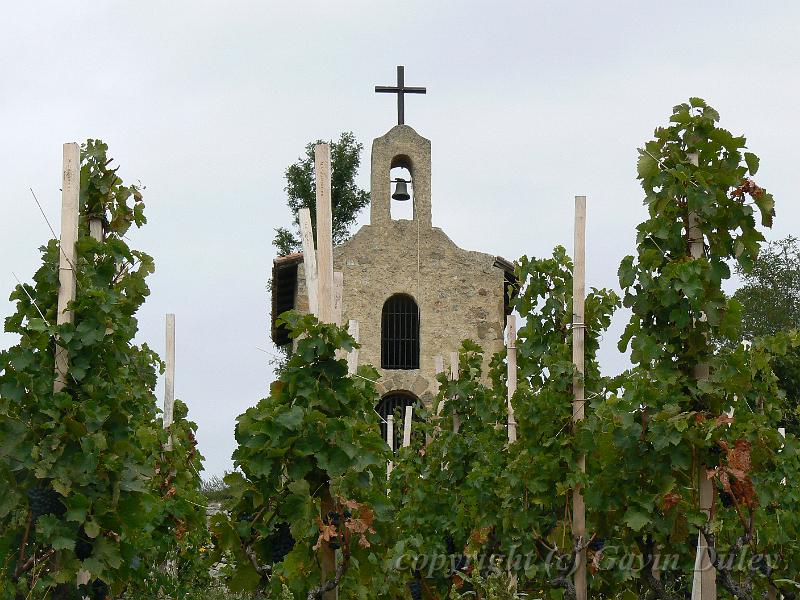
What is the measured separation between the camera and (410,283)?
21.5 m

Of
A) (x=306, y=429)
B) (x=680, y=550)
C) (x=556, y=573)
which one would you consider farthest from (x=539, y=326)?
(x=306, y=429)

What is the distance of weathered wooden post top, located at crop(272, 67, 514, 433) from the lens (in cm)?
2123

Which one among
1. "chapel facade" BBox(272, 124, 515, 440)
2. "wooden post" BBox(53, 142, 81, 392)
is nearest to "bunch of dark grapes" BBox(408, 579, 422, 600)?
"wooden post" BBox(53, 142, 81, 392)

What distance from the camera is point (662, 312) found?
23.5ft

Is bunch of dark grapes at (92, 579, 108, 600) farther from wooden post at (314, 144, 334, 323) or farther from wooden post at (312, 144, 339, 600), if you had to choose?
wooden post at (314, 144, 334, 323)

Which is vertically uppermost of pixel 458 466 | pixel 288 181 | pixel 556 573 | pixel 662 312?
pixel 288 181

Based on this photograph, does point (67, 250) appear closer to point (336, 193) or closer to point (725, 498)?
point (725, 498)

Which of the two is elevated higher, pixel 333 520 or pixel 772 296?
pixel 772 296

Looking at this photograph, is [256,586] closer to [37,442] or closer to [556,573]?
[37,442]

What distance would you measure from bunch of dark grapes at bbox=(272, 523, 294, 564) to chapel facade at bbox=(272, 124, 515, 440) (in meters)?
14.2

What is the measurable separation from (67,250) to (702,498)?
159 inches

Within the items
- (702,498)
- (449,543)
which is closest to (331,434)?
(702,498)

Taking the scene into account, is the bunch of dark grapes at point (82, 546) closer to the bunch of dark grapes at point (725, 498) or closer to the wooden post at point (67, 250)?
the wooden post at point (67, 250)

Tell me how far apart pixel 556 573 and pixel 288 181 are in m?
21.2
